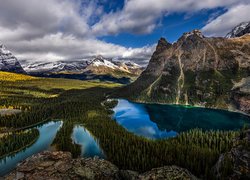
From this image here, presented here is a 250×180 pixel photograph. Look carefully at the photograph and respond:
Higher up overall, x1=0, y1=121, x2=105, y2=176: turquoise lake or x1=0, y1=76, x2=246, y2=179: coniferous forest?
x1=0, y1=76, x2=246, y2=179: coniferous forest

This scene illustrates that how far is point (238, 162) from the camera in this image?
79438mm

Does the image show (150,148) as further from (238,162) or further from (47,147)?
(47,147)

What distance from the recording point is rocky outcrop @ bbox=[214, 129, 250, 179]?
7656cm

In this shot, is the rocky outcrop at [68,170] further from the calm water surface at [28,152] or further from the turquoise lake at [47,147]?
the calm water surface at [28,152]

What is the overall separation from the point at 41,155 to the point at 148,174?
56851 millimetres

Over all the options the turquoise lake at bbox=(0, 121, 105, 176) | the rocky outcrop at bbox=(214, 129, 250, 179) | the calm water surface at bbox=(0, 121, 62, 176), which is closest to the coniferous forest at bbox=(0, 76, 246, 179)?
the turquoise lake at bbox=(0, 121, 105, 176)

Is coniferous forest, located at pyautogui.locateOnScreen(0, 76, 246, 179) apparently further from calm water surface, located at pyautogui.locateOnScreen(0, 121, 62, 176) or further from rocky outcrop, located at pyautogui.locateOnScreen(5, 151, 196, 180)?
rocky outcrop, located at pyautogui.locateOnScreen(5, 151, 196, 180)

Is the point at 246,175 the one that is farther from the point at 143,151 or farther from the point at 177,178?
the point at 143,151

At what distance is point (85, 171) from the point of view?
3656 inches

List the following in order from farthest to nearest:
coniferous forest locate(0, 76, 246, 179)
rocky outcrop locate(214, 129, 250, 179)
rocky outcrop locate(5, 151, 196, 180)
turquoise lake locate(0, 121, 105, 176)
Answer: turquoise lake locate(0, 121, 105, 176)
coniferous forest locate(0, 76, 246, 179)
rocky outcrop locate(5, 151, 196, 180)
rocky outcrop locate(214, 129, 250, 179)

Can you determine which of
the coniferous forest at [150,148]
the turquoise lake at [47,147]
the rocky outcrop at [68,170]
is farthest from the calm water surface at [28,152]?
the rocky outcrop at [68,170]

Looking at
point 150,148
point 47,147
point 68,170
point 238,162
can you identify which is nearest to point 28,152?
point 47,147

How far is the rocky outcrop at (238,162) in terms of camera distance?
76.6m

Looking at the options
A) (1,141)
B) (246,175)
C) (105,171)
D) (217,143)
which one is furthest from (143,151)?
(1,141)
